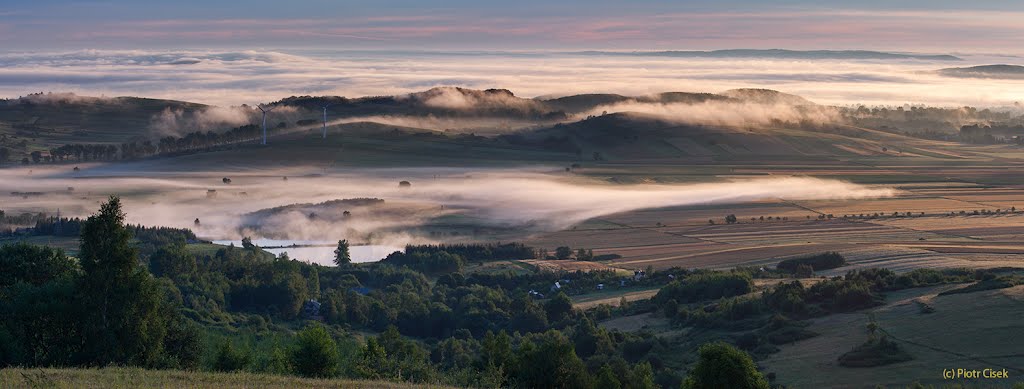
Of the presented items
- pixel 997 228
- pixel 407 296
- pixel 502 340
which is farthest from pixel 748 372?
pixel 997 228

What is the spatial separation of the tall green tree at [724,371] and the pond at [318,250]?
109m

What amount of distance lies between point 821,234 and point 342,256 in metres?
60.3

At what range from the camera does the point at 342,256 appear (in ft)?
500

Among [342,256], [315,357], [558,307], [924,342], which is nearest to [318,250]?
[342,256]

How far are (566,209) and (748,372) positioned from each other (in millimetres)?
145067

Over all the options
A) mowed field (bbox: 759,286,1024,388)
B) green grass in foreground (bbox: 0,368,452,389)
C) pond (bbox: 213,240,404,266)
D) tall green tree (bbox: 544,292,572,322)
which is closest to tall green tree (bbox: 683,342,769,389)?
green grass in foreground (bbox: 0,368,452,389)

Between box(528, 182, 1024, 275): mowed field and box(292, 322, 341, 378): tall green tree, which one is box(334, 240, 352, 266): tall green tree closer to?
box(528, 182, 1024, 275): mowed field

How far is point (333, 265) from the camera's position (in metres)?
151

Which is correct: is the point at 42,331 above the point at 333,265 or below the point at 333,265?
above

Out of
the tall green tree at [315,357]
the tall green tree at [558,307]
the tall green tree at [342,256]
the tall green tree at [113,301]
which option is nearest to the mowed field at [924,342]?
the tall green tree at [315,357]

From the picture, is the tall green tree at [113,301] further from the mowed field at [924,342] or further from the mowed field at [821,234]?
the mowed field at [821,234]

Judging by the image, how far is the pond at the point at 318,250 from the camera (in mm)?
157863

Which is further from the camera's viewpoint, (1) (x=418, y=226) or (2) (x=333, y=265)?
(1) (x=418, y=226)

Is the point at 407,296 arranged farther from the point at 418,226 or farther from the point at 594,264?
the point at 418,226
